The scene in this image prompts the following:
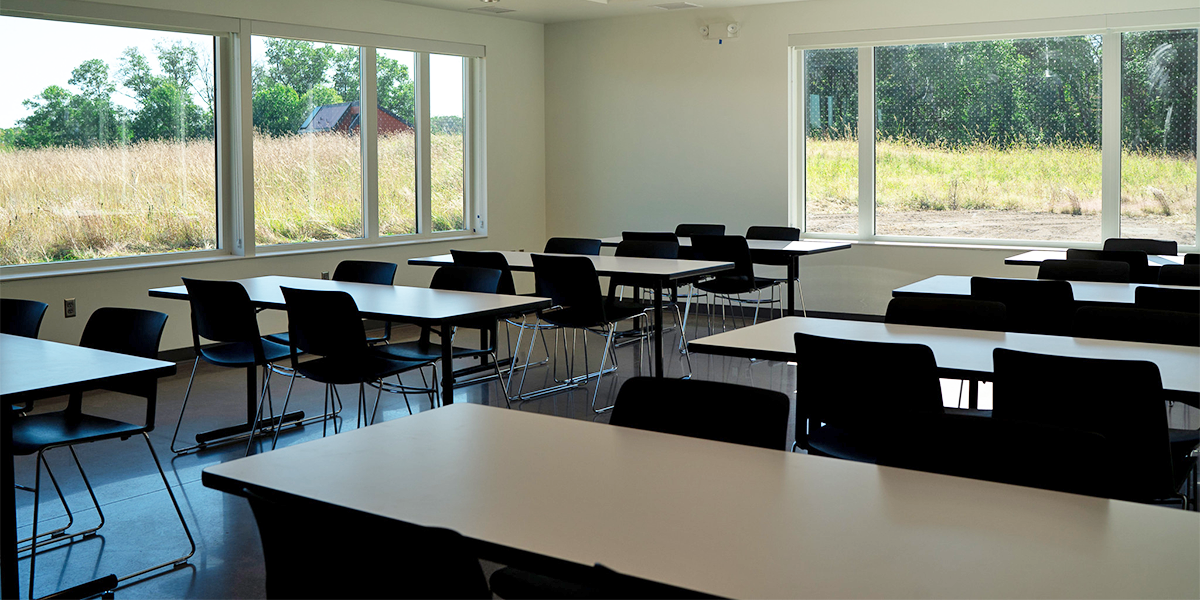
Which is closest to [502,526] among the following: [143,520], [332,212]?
[143,520]

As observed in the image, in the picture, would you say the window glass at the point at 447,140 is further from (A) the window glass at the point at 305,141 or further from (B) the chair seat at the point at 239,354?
(B) the chair seat at the point at 239,354

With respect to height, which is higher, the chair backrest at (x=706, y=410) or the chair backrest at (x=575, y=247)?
the chair backrest at (x=575, y=247)

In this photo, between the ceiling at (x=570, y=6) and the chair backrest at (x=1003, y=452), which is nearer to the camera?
the chair backrest at (x=1003, y=452)

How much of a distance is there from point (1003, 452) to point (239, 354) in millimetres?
3864

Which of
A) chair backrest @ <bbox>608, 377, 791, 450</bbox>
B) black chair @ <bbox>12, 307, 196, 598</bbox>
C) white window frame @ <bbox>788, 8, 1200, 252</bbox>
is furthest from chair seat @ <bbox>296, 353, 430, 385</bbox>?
Result: white window frame @ <bbox>788, 8, 1200, 252</bbox>

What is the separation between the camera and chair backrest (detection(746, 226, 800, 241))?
820 cm

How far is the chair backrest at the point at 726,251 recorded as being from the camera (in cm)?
734

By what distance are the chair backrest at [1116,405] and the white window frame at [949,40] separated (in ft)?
19.1

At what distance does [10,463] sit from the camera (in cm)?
279

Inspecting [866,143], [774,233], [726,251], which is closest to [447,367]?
[726,251]

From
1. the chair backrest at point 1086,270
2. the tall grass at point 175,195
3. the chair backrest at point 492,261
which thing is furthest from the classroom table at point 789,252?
the tall grass at point 175,195

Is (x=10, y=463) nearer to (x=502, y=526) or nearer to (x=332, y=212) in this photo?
(x=502, y=526)

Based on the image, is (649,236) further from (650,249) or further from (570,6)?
(570,6)

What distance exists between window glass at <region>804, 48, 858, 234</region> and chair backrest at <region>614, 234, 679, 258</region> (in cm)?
261
